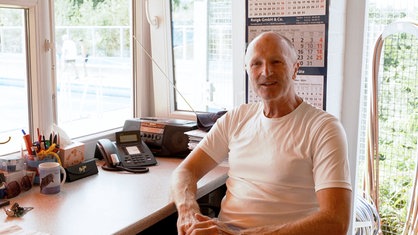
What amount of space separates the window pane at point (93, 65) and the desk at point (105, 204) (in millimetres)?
564

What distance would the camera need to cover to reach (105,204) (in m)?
1.66

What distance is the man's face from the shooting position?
1.71 m

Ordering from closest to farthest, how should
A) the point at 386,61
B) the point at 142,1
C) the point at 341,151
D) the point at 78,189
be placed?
1. the point at 341,151
2. the point at 78,189
3. the point at 386,61
4. the point at 142,1

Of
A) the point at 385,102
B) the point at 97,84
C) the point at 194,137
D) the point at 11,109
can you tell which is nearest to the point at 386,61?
the point at 385,102

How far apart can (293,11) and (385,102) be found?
0.89 m

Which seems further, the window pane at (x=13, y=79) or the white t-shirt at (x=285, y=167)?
the window pane at (x=13, y=79)

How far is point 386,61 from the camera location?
2.52 meters

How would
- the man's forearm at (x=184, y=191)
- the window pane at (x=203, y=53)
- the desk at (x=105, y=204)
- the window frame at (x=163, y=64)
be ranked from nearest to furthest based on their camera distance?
the desk at (x=105, y=204), the man's forearm at (x=184, y=191), the window pane at (x=203, y=53), the window frame at (x=163, y=64)

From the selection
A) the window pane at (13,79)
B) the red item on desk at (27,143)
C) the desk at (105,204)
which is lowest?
the desk at (105,204)

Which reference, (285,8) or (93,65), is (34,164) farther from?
(285,8)

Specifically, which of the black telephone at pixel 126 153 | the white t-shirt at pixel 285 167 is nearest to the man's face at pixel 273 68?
the white t-shirt at pixel 285 167

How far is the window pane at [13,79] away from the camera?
198cm

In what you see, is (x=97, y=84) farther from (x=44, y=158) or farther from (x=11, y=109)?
(x=44, y=158)

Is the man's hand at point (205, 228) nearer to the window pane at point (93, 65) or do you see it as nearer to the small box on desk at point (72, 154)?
the small box on desk at point (72, 154)
